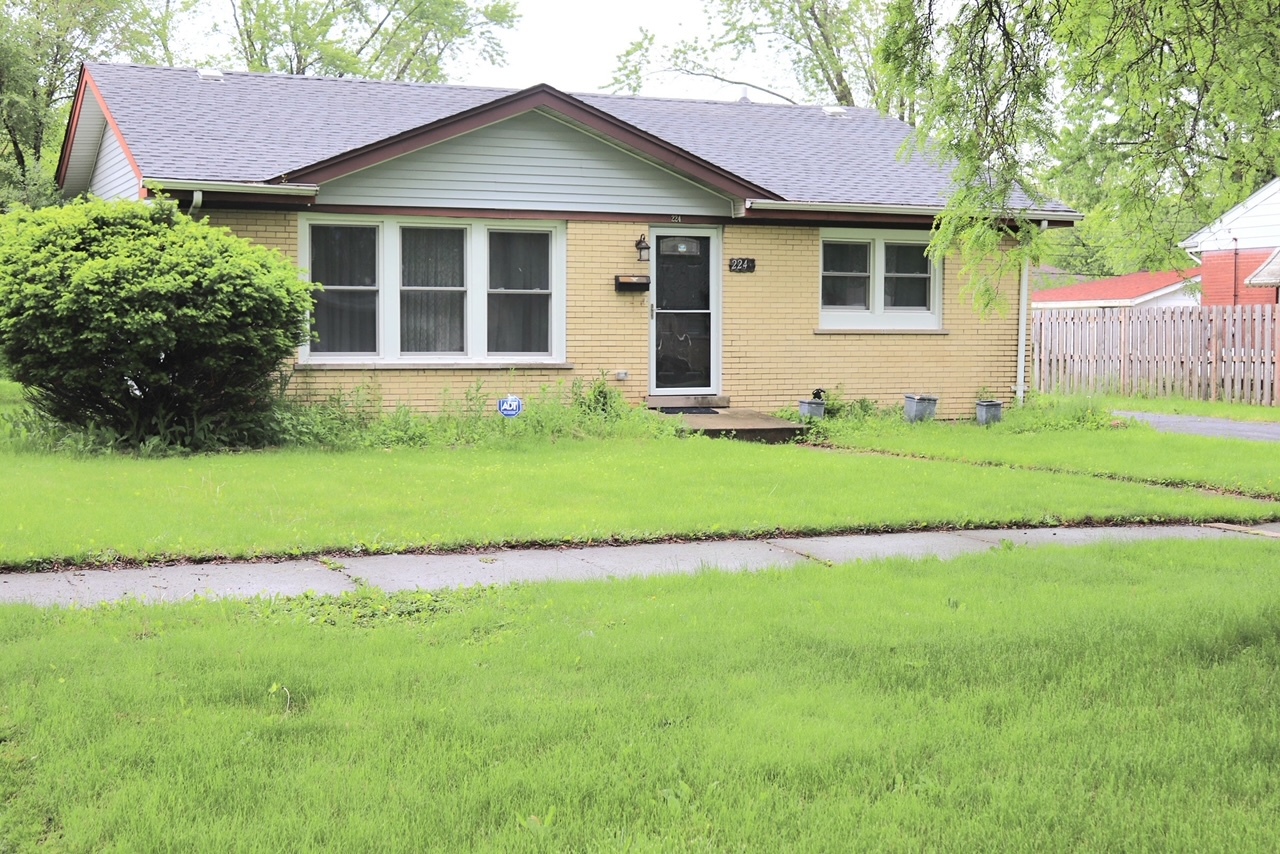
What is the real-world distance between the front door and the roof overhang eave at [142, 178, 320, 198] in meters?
4.66

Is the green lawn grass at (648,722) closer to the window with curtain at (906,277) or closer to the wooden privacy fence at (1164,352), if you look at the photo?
the window with curtain at (906,277)

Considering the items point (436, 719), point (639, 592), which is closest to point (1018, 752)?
point (436, 719)

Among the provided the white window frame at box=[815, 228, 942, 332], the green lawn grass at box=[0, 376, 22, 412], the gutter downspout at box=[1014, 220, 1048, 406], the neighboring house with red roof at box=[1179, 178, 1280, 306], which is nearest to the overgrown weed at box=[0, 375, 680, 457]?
the white window frame at box=[815, 228, 942, 332]

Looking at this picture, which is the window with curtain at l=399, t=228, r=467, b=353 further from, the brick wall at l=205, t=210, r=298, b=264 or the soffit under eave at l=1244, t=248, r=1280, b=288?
the soffit under eave at l=1244, t=248, r=1280, b=288

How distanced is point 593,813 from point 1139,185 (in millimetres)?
4886

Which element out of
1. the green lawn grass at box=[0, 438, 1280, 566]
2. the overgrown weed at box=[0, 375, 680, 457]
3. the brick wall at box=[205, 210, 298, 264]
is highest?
the brick wall at box=[205, 210, 298, 264]

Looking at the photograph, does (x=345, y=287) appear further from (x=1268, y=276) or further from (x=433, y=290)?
(x=1268, y=276)

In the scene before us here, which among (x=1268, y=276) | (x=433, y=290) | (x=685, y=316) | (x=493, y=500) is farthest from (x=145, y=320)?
(x=1268, y=276)

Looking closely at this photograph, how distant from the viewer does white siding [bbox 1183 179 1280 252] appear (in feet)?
90.1

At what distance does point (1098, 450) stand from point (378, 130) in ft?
33.0

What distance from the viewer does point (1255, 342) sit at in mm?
22609

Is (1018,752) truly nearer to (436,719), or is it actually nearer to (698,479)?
(436,719)

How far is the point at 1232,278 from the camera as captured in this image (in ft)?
94.3

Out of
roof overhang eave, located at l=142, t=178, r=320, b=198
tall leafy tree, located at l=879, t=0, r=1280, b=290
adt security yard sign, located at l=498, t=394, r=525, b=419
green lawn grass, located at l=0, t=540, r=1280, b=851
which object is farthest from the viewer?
adt security yard sign, located at l=498, t=394, r=525, b=419
